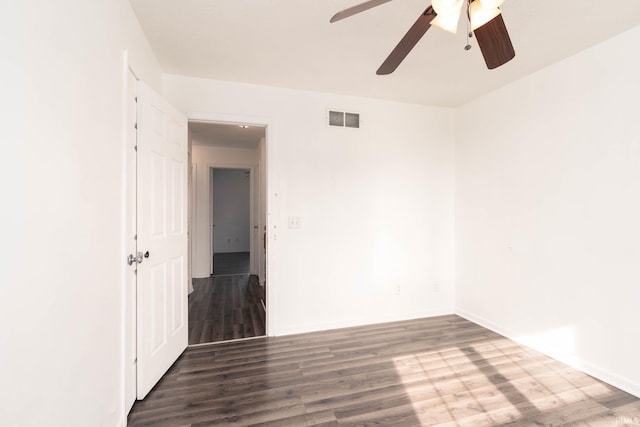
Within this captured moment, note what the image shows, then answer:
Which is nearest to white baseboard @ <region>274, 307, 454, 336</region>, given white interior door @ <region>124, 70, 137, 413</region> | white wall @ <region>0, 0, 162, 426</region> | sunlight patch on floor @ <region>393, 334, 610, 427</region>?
sunlight patch on floor @ <region>393, 334, 610, 427</region>

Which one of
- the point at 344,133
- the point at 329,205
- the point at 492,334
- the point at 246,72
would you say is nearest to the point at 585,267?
the point at 492,334

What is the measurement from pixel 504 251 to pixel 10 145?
3670 mm

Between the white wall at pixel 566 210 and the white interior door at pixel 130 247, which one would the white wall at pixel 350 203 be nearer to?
the white wall at pixel 566 210

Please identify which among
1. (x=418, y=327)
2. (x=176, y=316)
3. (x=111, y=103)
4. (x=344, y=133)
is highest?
(x=344, y=133)

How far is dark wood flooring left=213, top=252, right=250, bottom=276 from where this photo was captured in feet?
20.1

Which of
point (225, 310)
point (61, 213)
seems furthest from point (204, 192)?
point (61, 213)

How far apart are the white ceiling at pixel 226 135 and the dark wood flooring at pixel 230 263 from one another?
265cm

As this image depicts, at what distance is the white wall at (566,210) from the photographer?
2.08 metres

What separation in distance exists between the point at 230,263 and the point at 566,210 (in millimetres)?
6514

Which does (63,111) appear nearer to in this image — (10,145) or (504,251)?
(10,145)

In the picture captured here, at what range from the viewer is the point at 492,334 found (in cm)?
303

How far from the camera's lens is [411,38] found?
4.67ft

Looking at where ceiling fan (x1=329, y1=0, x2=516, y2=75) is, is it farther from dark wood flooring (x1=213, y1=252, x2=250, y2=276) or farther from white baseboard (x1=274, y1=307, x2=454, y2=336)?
dark wood flooring (x1=213, y1=252, x2=250, y2=276)

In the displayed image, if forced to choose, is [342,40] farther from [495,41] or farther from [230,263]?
[230,263]
